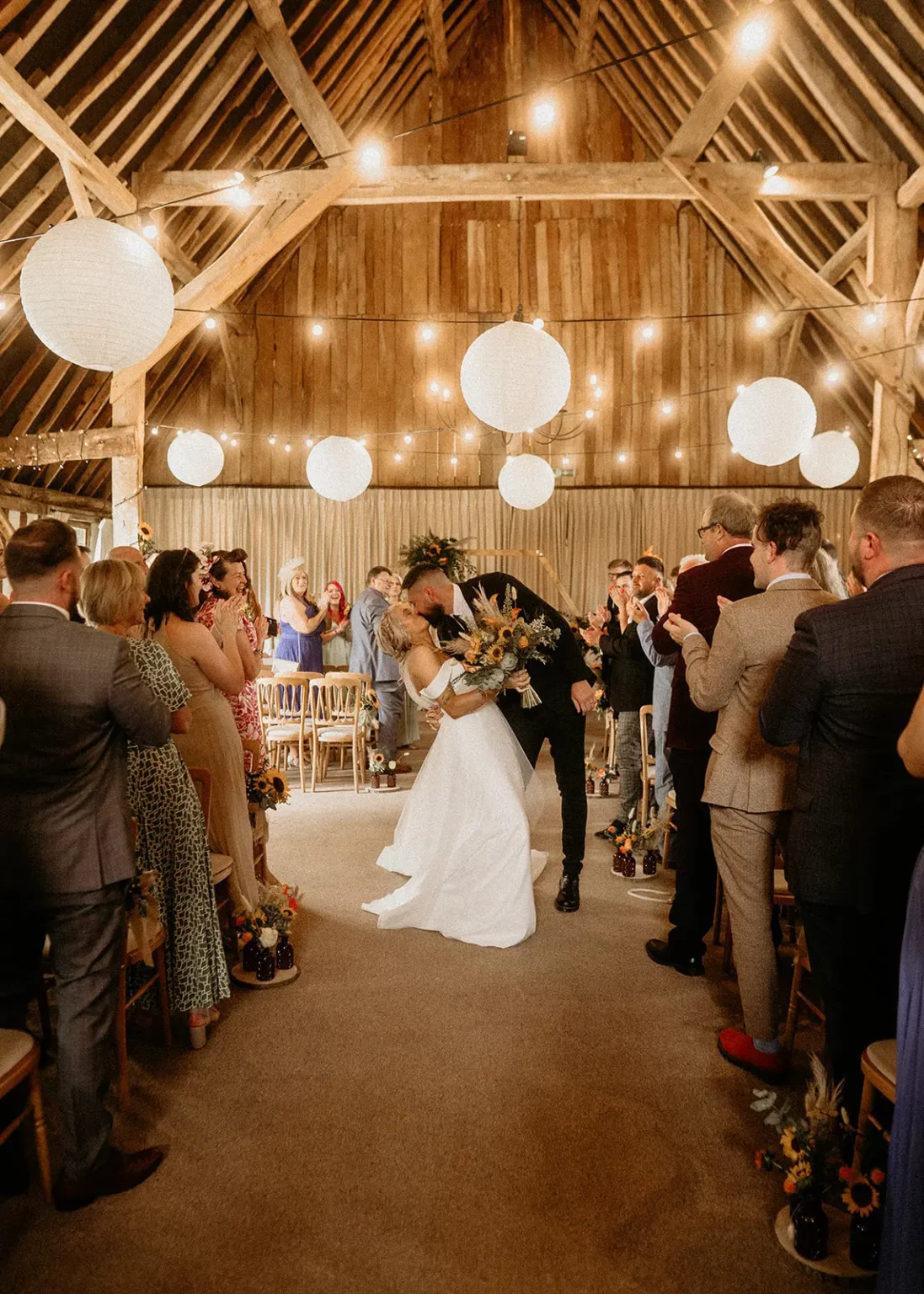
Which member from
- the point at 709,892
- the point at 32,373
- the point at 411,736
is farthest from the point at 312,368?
the point at 709,892

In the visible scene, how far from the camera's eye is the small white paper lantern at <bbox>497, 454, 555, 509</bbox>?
29.0ft

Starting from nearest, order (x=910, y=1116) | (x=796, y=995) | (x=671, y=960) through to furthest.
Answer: (x=910, y=1116) → (x=796, y=995) → (x=671, y=960)

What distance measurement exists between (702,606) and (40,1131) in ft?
9.47

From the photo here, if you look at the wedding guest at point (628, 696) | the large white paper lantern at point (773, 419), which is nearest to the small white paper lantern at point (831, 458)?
the large white paper lantern at point (773, 419)

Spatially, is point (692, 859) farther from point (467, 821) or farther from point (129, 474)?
point (129, 474)

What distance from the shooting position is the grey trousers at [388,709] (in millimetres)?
7684

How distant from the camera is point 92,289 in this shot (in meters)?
3.43

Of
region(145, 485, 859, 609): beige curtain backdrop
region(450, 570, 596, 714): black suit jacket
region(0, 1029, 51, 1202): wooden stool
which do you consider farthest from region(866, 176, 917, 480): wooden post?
region(0, 1029, 51, 1202): wooden stool

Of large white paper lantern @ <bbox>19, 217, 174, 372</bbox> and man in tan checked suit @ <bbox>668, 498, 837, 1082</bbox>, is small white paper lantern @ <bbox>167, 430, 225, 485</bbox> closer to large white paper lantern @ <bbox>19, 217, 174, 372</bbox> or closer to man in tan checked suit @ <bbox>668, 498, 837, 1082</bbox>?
large white paper lantern @ <bbox>19, 217, 174, 372</bbox>

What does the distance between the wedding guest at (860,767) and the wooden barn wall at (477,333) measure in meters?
10.3

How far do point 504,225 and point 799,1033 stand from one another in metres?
11.9

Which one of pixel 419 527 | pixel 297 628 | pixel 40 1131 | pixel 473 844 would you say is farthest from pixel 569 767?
pixel 419 527

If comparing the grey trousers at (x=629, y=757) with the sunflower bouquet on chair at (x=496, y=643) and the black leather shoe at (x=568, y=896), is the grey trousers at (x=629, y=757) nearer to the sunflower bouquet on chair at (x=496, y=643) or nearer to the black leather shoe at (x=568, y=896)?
the black leather shoe at (x=568, y=896)

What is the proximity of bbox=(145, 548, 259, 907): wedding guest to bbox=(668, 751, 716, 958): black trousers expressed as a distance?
1.88 meters
